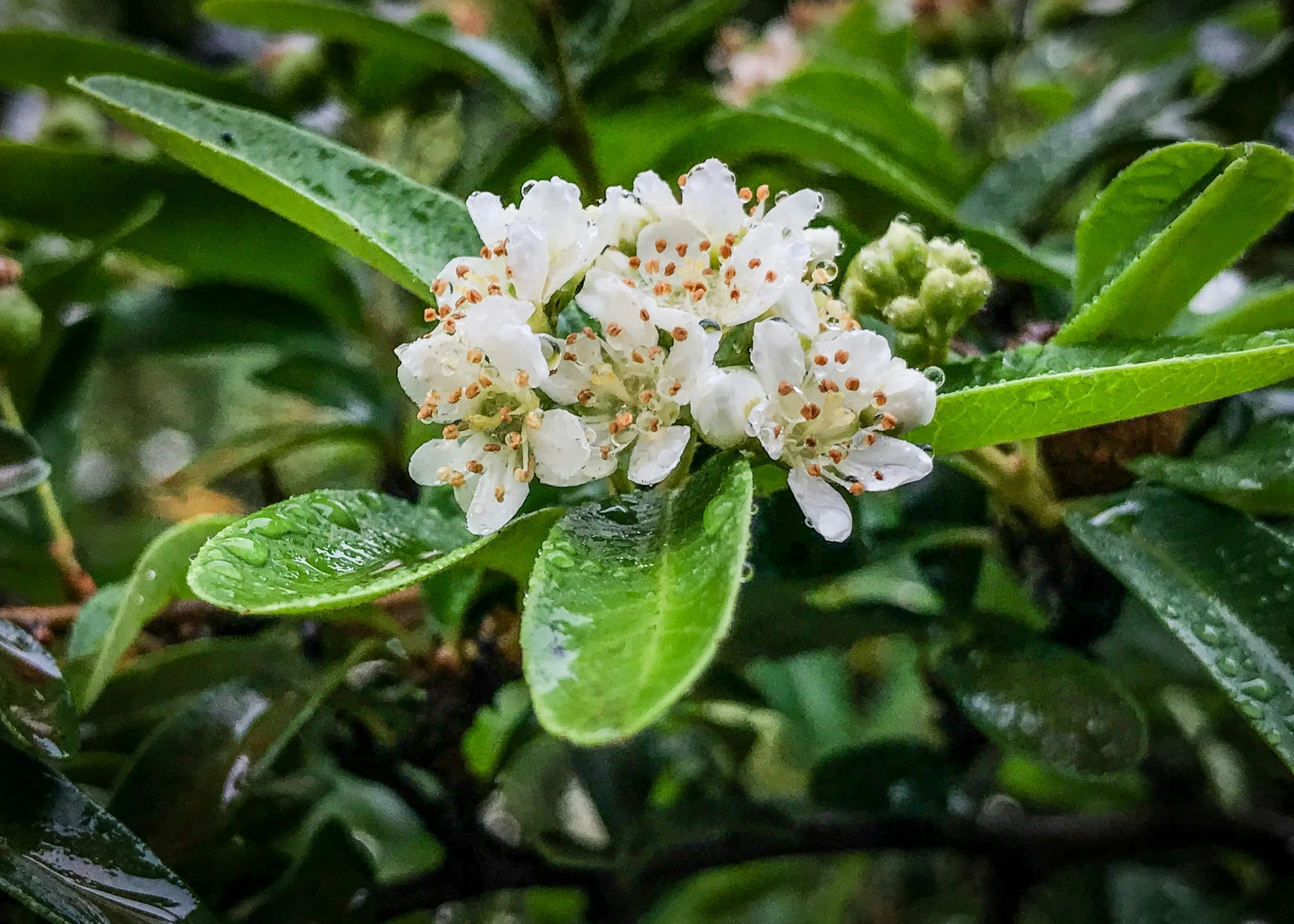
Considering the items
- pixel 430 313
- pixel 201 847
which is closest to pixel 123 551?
pixel 201 847

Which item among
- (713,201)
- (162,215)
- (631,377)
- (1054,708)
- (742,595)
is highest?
(162,215)

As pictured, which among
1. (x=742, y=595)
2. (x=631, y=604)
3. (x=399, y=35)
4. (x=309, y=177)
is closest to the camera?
(x=631, y=604)

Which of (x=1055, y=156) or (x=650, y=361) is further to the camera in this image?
(x=1055, y=156)

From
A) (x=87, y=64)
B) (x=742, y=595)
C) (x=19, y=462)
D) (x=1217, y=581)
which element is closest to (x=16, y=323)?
(x=19, y=462)

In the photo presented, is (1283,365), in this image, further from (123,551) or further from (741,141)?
(123,551)

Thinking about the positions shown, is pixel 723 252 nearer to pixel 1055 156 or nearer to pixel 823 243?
pixel 823 243

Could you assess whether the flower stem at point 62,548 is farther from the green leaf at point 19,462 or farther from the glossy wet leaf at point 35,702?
the glossy wet leaf at point 35,702
